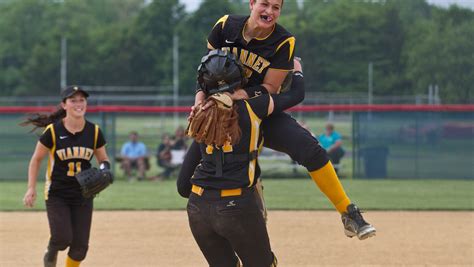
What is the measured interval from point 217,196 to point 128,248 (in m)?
4.63

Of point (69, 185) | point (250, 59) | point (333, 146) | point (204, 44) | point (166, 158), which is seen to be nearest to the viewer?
point (250, 59)

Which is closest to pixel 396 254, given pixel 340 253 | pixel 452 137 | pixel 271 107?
pixel 340 253

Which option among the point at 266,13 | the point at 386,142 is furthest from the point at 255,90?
the point at 386,142

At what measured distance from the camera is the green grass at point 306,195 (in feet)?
43.4

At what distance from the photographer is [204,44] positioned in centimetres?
3719

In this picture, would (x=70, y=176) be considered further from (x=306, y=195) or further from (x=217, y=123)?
(x=306, y=195)

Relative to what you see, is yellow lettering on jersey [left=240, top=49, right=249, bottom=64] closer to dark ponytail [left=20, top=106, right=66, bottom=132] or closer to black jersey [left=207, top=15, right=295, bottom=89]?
black jersey [left=207, top=15, right=295, bottom=89]

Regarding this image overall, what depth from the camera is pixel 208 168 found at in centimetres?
476

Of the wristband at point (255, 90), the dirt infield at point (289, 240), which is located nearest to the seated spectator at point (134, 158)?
the dirt infield at point (289, 240)

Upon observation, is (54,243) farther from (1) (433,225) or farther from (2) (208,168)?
(1) (433,225)

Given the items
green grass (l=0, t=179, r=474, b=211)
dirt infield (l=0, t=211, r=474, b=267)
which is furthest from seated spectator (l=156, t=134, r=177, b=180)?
dirt infield (l=0, t=211, r=474, b=267)

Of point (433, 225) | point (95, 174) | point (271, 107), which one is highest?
point (271, 107)

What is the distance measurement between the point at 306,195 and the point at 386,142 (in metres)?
4.09

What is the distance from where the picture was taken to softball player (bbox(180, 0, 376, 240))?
16.2ft
